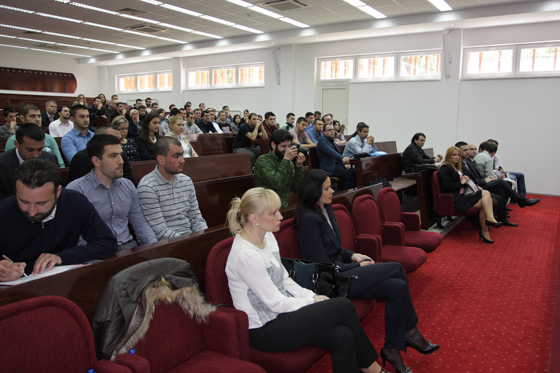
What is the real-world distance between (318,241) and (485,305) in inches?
65.7

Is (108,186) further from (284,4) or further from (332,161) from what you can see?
(284,4)

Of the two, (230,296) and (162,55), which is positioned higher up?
(162,55)

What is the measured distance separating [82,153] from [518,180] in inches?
293

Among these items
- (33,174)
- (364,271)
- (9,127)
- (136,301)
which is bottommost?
(364,271)

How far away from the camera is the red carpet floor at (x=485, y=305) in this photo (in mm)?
2418

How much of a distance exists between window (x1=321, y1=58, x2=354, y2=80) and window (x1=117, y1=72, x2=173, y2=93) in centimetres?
640

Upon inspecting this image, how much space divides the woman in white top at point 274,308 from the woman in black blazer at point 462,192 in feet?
12.3

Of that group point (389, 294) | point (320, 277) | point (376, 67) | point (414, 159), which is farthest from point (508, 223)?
point (376, 67)

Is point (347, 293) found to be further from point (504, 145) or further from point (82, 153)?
point (504, 145)

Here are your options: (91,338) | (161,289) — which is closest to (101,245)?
(161,289)

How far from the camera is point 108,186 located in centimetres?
237

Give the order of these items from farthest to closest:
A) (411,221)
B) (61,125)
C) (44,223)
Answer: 1. (61,125)
2. (411,221)
3. (44,223)

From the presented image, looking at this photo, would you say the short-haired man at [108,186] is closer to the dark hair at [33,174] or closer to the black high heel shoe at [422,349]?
the dark hair at [33,174]

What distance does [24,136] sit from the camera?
2871mm
